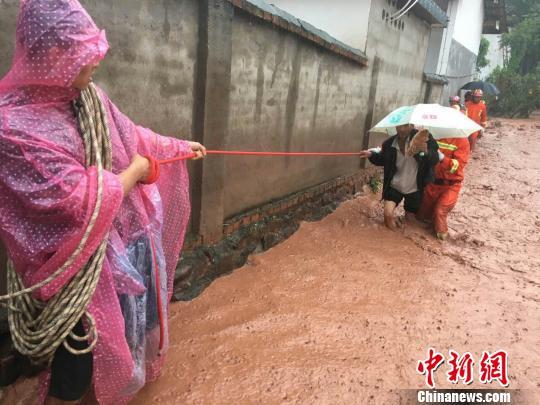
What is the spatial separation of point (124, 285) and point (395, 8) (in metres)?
6.45

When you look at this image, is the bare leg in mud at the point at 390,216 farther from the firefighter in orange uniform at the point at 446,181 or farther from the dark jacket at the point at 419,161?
the firefighter in orange uniform at the point at 446,181

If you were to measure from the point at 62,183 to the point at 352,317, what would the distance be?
239cm

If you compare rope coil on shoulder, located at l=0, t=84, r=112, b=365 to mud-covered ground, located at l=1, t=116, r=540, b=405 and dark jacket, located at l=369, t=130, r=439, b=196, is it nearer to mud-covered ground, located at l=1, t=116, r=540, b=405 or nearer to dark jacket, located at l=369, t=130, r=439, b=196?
mud-covered ground, located at l=1, t=116, r=540, b=405

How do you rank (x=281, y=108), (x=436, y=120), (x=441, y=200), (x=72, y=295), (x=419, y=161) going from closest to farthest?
1. (x=72, y=295)
2. (x=281, y=108)
3. (x=436, y=120)
4. (x=419, y=161)
5. (x=441, y=200)

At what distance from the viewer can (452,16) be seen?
43.0 feet

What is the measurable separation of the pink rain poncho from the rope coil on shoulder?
0.03 m

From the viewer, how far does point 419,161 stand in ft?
16.3

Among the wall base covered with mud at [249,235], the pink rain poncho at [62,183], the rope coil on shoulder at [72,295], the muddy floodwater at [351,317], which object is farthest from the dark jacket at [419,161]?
the rope coil on shoulder at [72,295]

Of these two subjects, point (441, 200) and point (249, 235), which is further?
point (441, 200)

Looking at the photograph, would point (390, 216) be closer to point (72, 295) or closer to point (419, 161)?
point (419, 161)

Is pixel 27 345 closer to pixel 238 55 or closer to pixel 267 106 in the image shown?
pixel 238 55

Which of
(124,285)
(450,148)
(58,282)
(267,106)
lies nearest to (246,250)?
(267,106)

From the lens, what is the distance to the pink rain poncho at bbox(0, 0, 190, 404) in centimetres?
138

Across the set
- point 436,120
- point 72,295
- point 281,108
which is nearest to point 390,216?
point 436,120
